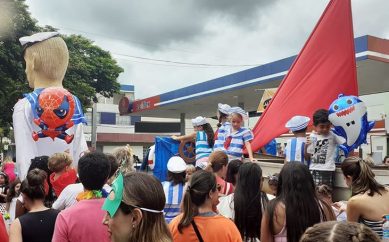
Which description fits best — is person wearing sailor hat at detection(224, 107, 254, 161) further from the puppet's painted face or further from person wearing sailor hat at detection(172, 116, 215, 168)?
the puppet's painted face

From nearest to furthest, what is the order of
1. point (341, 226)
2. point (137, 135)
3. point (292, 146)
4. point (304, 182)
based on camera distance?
1. point (341, 226)
2. point (304, 182)
3. point (292, 146)
4. point (137, 135)

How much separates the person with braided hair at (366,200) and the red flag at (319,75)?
3.18 meters

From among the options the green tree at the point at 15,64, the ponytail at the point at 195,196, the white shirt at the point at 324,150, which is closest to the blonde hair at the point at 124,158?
the white shirt at the point at 324,150

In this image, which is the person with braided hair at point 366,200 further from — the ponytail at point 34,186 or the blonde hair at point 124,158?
the blonde hair at point 124,158

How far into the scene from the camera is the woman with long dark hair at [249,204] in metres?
3.45

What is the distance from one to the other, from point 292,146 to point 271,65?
9481mm

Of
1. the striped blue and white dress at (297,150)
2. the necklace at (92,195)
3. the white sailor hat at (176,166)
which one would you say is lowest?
the necklace at (92,195)

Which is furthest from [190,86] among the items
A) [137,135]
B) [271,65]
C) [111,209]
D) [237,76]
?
[137,135]

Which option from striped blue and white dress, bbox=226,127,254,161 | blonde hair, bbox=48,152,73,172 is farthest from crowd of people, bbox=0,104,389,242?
striped blue and white dress, bbox=226,127,254,161

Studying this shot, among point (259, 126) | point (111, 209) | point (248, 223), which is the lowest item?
point (248, 223)

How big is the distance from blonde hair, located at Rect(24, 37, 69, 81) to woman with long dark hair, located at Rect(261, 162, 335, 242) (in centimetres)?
535

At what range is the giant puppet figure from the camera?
6.59 meters

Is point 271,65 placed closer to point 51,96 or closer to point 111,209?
point 51,96

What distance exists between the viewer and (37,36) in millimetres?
7363
